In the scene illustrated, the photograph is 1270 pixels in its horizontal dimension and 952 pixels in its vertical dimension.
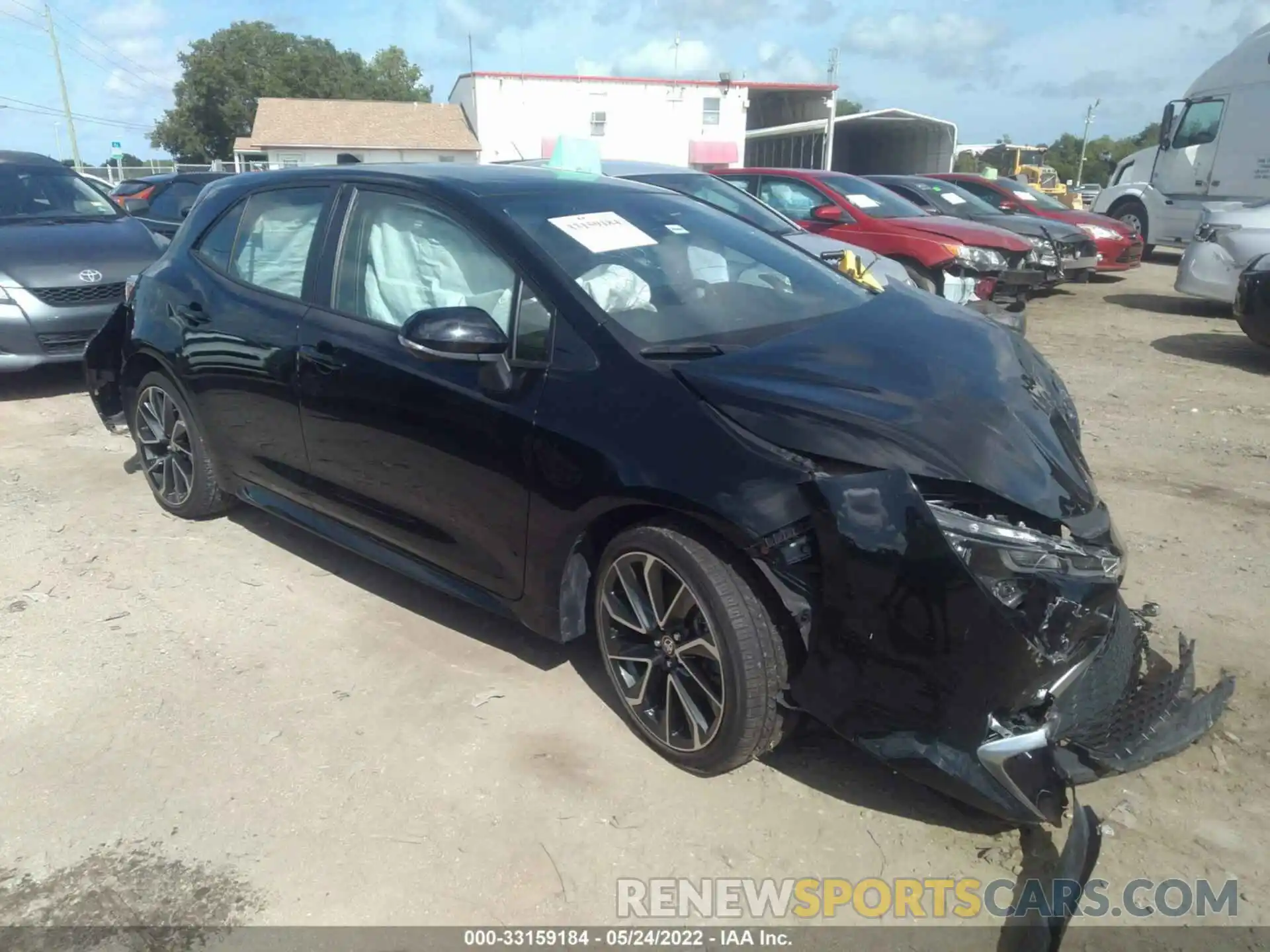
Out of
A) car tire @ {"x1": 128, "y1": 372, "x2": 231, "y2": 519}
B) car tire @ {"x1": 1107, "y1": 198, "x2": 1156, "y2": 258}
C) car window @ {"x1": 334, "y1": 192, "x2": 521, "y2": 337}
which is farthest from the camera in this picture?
car tire @ {"x1": 1107, "y1": 198, "x2": 1156, "y2": 258}

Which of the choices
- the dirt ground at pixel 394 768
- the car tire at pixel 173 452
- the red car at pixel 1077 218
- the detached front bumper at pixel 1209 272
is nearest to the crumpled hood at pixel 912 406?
the dirt ground at pixel 394 768

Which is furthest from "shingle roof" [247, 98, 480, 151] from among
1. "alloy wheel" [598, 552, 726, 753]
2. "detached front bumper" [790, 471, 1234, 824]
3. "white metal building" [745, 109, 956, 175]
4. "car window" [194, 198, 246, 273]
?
"detached front bumper" [790, 471, 1234, 824]

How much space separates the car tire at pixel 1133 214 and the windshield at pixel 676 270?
14.5 m

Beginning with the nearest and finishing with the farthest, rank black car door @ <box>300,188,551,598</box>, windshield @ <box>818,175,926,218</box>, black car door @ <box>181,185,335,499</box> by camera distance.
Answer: black car door @ <box>300,188,551,598</box>
black car door @ <box>181,185,335,499</box>
windshield @ <box>818,175,926,218</box>

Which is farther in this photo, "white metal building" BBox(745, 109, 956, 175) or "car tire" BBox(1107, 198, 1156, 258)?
"white metal building" BBox(745, 109, 956, 175)

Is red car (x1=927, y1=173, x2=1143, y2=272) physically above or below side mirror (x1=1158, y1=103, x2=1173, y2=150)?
below

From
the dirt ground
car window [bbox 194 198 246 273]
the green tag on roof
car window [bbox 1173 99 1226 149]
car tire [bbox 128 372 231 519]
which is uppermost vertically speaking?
car window [bbox 1173 99 1226 149]

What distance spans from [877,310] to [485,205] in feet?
4.72

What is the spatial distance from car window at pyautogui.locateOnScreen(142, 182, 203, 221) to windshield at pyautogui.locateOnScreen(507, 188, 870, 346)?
27.2 ft


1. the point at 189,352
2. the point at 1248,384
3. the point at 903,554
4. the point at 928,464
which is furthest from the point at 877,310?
the point at 1248,384

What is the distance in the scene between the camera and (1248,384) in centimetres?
727

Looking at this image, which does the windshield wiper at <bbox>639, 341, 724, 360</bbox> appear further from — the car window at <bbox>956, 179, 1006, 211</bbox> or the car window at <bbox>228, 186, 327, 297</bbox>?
the car window at <bbox>956, 179, 1006, 211</bbox>

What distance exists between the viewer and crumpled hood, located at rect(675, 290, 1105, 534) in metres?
2.47

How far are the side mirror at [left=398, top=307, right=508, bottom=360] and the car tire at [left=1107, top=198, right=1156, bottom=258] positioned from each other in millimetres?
15723
